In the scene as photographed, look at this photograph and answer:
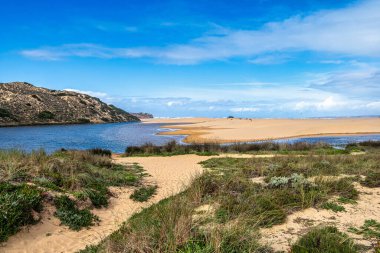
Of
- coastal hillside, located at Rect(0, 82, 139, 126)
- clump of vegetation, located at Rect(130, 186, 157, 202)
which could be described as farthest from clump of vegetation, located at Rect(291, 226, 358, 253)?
coastal hillside, located at Rect(0, 82, 139, 126)

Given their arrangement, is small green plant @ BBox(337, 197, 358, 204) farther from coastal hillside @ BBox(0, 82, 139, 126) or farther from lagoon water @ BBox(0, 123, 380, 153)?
coastal hillside @ BBox(0, 82, 139, 126)

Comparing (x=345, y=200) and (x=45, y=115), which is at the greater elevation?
(x=45, y=115)

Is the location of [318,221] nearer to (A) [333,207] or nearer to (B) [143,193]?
(A) [333,207]

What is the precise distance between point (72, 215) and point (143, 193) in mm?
3314

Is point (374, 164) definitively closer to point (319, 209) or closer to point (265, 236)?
point (319, 209)

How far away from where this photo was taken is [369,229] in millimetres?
6789

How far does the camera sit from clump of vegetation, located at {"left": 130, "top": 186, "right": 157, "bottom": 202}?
11.1m

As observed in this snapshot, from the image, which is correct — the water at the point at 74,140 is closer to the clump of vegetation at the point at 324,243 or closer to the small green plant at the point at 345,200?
the small green plant at the point at 345,200

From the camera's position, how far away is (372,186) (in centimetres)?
1078

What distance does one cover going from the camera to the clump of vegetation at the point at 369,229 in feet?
21.1

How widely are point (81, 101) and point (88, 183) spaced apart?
9319 cm

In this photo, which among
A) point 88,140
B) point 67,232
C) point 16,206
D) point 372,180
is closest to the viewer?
point 16,206

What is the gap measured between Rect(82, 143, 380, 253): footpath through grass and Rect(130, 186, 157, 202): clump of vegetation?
2318 mm

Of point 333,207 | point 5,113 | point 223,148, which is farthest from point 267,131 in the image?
point 5,113
